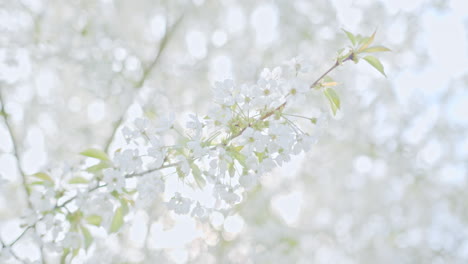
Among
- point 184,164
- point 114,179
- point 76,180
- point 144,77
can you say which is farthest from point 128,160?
point 144,77

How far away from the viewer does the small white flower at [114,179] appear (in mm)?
1098

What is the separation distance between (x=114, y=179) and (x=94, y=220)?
0.27 m

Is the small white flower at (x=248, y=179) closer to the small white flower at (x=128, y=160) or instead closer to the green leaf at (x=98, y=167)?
the small white flower at (x=128, y=160)

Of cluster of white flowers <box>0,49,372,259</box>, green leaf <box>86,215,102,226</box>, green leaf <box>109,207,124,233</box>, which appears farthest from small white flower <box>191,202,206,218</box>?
green leaf <box>86,215,102,226</box>

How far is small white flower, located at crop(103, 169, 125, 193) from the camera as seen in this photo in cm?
110

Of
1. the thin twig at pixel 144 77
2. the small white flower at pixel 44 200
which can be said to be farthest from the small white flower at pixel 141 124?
the thin twig at pixel 144 77

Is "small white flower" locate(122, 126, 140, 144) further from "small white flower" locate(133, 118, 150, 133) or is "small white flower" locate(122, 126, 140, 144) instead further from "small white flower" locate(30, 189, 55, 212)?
"small white flower" locate(30, 189, 55, 212)

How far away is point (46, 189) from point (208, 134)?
55 centimetres

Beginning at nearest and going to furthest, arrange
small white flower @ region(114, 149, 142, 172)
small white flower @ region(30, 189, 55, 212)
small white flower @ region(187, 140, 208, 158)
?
small white flower @ region(187, 140, 208, 158) < small white flower @ region(114, 149, 142, 172) < small white flower @ region(30, 189, 55, 212)

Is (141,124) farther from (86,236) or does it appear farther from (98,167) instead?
(86,236)

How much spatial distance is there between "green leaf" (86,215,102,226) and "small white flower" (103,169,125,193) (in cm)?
25

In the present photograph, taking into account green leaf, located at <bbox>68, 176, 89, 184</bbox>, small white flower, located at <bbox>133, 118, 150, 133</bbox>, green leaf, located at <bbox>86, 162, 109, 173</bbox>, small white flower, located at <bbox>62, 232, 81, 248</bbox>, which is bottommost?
small white flower, located at <bbox>62, 232, 81, 248</bbox>

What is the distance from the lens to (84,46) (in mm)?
2762

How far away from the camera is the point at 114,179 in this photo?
111 cm
